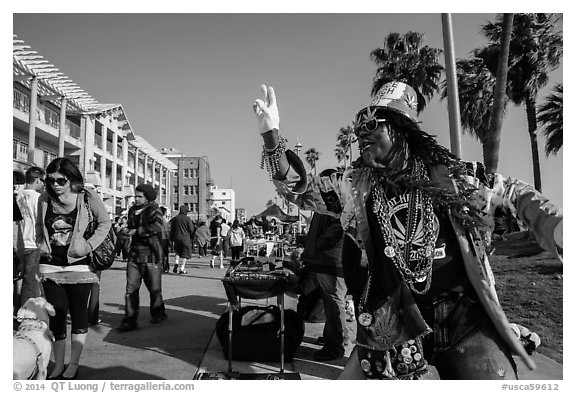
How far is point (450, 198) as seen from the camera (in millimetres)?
1791

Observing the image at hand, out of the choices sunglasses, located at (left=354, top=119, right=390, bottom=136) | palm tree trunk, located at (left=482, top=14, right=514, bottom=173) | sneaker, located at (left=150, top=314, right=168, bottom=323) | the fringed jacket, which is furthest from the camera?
palm tree trunk, located at (left=482, top=14, right=514, bottom=173)

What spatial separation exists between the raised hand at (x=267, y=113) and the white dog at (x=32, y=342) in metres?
1.82

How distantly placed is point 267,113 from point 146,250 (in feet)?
14.3

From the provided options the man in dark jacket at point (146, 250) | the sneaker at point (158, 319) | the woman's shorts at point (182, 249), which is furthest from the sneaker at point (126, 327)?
the woman's shorts at point (182, 249)

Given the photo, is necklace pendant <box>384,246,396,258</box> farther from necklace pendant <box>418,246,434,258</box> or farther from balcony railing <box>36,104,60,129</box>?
balcony railing <box>36,104,60,129</box>

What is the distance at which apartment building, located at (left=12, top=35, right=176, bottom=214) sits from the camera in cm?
521

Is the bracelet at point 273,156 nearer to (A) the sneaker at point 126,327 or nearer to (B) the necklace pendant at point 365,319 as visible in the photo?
(B) the necklace pendant at point 365,319

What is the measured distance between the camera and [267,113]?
1892 millimetres

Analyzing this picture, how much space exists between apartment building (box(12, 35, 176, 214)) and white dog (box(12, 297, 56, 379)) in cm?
98

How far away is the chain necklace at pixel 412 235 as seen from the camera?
1.79 metres

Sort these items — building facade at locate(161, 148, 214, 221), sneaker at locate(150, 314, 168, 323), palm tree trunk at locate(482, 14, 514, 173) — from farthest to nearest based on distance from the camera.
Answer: building facade at locate(161, 148, 214, 221) < palm tree trunk at locate(482, 14, 514, 173) < sneaker at locate(150, 314, 168, 323)

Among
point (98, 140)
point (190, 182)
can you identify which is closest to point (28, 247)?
point (98, 140)

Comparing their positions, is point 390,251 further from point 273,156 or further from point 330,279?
point 330,279

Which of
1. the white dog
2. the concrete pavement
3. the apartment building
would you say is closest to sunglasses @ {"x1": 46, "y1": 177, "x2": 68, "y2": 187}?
the apartment building
